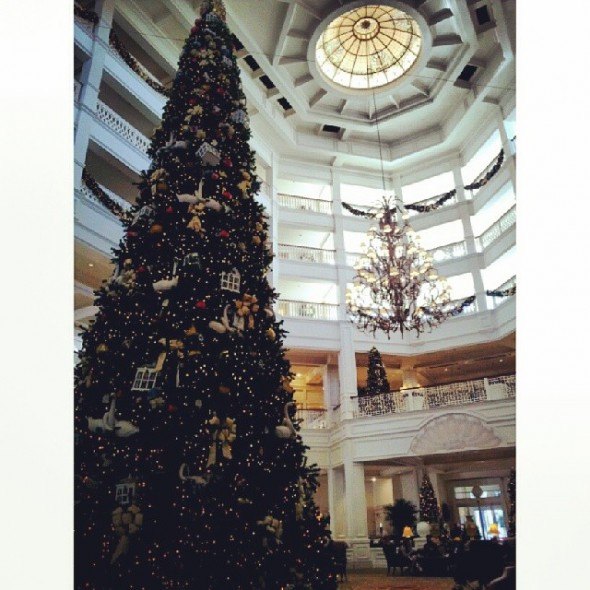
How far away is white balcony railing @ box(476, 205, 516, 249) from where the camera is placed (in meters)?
14.1

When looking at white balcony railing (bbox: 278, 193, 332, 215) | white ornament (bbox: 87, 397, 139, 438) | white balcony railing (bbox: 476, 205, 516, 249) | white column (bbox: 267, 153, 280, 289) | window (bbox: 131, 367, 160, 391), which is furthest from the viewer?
white balcony railing (bbox: 278, 193, 332, 215)

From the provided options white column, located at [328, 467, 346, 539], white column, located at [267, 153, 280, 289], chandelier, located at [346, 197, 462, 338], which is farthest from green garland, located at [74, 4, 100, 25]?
white column, located at [328, 467, 346, 539]

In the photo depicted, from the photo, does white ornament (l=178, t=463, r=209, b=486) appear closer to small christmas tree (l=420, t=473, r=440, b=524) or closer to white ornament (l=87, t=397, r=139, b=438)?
white ornament (l=87, t=397, r=139, b=438)

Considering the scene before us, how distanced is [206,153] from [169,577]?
3.19 m

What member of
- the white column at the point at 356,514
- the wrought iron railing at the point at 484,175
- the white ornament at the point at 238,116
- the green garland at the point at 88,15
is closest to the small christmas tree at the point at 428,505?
the white column at the point at 356,514

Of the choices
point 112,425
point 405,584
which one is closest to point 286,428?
point 112,425

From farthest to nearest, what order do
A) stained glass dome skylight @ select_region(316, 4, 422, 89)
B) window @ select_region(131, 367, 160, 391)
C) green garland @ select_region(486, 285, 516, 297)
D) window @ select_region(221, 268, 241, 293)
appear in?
green garland @ select_region(486, 285, 516, 297)
stained glass dome skylight @ select_region(316, 4, 422, 89)
window @ select_region(221, 268, 241, 293)
window @ select_region(131, 367, 160, 391)

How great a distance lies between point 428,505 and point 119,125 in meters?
11.3

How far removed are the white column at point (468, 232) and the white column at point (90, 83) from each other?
11.5m

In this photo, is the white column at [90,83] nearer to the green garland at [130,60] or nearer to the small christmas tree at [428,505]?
the green garland at [130,60]

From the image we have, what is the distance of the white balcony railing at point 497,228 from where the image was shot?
555 inches

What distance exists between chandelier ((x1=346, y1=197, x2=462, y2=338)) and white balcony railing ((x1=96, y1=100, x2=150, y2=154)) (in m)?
5.16

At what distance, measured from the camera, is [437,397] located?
39.6ft

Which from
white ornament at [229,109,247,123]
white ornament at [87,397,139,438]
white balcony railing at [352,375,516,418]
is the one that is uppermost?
white ornament at [229,109,247,123]
